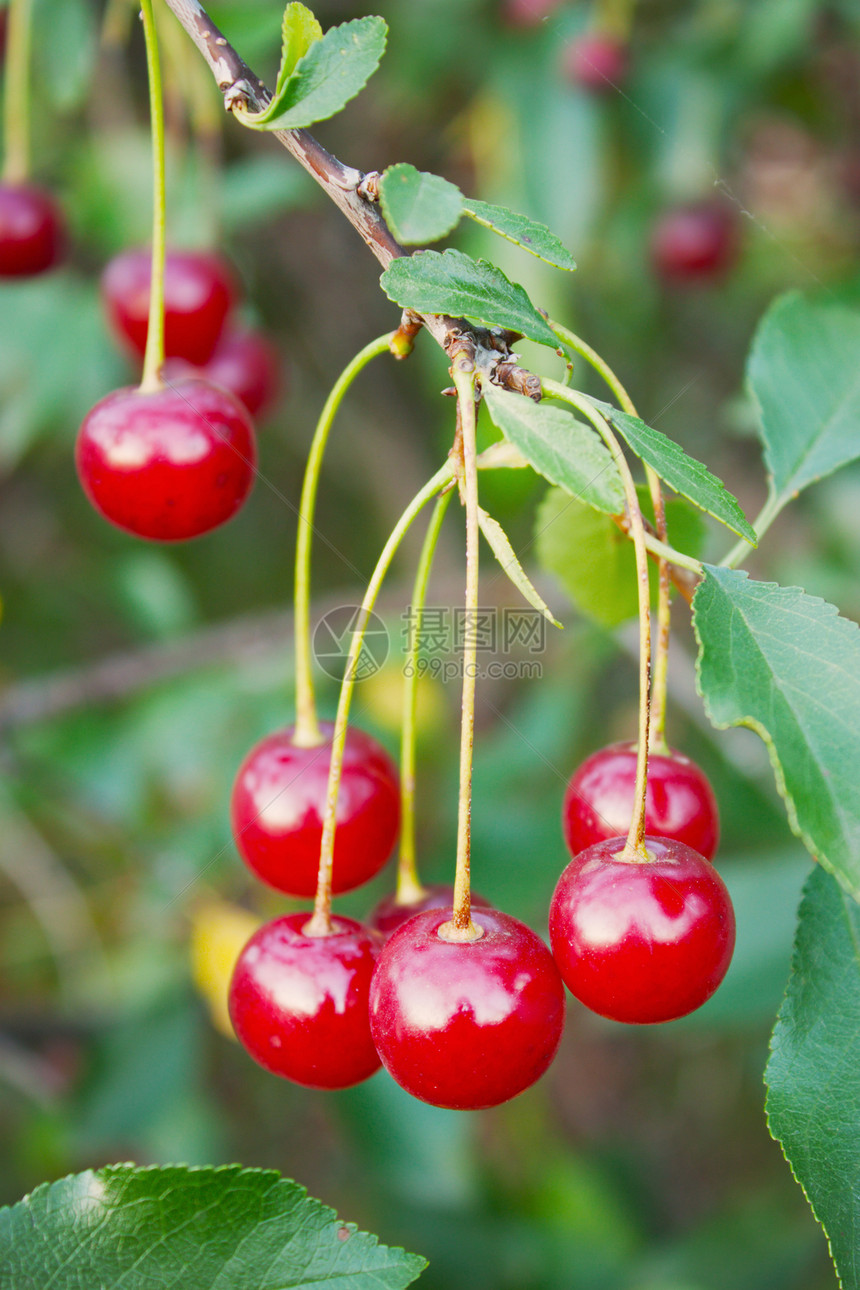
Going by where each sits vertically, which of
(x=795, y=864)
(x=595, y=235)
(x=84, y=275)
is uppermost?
(x=84, y=275)

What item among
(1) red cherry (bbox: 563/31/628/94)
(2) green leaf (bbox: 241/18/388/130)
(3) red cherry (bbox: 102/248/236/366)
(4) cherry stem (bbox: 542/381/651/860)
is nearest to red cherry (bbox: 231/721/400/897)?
(4) cherry stem (bbox: 542/381/651/860)

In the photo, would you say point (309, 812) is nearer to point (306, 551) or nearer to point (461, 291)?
point (306, 551)

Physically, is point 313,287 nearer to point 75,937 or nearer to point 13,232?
point 13,232

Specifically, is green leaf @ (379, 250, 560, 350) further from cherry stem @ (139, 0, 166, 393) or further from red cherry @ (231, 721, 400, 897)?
red cherry @ (231, 721, 400, 897)

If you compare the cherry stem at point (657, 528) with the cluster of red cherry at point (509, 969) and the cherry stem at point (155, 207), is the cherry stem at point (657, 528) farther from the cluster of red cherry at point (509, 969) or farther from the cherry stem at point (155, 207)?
the cherry stem at point (155, 207)

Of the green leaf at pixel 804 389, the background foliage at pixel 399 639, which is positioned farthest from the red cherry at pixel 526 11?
the green leaf at pixel 804 389

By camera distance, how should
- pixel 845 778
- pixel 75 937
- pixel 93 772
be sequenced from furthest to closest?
1. pixel 75 937
2. pixel 93 772
3. pixel 845 778

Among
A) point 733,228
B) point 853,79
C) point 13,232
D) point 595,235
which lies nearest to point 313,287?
point 595,235
